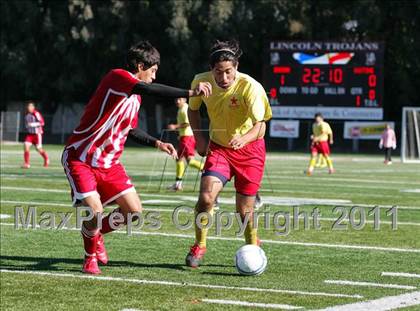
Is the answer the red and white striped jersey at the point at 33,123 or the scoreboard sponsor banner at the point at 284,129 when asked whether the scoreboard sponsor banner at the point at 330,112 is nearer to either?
the scoreboard sponsor banner at the point at 284,129

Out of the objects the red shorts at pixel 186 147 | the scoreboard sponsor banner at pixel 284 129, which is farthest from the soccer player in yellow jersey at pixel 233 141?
the scoreboard sponsor banner at pixel 284 129

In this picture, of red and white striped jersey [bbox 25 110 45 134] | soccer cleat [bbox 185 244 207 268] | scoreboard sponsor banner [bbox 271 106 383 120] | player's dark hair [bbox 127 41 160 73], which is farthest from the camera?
scoreboard sponsor banner [bbox 271 106 383 120]

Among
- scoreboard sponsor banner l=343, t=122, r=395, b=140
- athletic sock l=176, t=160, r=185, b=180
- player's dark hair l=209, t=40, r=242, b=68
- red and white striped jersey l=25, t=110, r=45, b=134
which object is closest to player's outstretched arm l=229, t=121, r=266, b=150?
player's dark hair l=209, t=40, r=242, b=68

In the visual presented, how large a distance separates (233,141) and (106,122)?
121 centimetres

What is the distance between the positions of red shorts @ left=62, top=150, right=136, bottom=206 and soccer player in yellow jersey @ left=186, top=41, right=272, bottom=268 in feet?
2.62

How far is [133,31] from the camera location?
55531mm

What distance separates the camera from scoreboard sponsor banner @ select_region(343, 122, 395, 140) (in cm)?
4775

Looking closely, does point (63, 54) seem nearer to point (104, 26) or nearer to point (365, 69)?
point (104, 26)

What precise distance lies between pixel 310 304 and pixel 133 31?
4925 cm

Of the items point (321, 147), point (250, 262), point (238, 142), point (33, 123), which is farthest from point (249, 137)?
point (321, 147)

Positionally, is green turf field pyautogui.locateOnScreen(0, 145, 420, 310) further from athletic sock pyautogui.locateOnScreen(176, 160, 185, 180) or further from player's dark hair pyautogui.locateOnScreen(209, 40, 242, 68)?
athletic sock pyautogui.locateOnScreen(176, 160, 185, 180)

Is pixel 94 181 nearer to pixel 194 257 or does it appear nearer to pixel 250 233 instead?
pixel 194 257

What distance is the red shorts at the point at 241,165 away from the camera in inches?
361

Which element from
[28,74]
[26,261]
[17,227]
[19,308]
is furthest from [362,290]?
[28,74]
